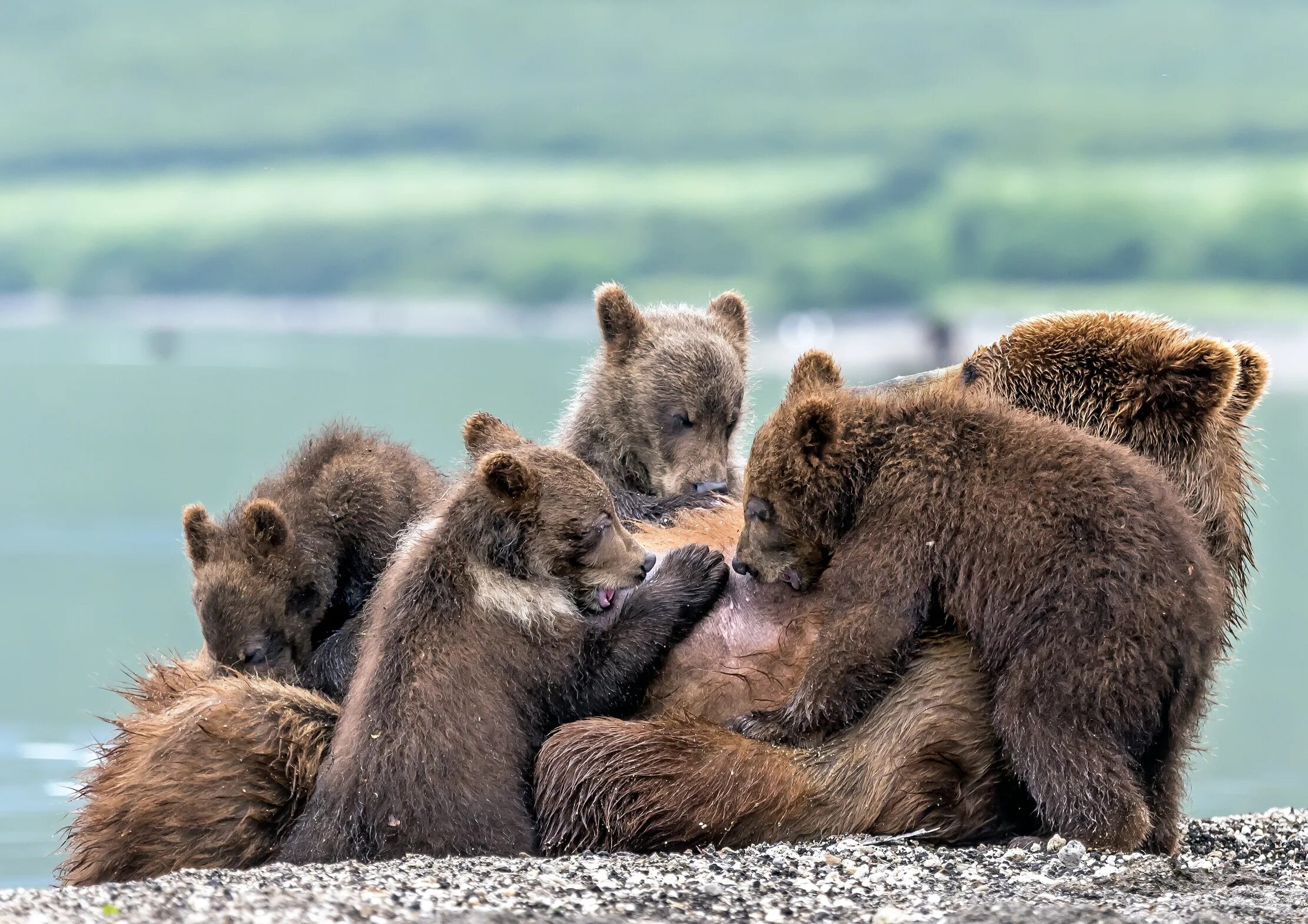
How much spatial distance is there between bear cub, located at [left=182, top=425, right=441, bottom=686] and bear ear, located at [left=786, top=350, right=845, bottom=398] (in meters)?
2.59

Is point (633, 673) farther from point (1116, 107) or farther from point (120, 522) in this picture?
point (1116, 107)

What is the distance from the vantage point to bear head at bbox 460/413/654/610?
7934mm

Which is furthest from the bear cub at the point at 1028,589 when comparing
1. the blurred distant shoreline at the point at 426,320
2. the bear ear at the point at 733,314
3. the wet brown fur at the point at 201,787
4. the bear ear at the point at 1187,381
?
the blurred distant shoreline at the point at 426,320

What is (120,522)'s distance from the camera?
39375 mm

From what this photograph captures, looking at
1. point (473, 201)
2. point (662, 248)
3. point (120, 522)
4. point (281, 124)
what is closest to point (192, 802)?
point (120, 522)

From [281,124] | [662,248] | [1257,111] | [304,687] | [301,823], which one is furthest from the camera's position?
[281,124]

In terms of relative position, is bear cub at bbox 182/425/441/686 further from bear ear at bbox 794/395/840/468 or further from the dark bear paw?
bear ear at bbox 794/395/840/468

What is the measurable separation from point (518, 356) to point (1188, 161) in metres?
79.1

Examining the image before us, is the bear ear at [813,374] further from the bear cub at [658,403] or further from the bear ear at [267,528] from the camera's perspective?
the bear ear at [267,528]

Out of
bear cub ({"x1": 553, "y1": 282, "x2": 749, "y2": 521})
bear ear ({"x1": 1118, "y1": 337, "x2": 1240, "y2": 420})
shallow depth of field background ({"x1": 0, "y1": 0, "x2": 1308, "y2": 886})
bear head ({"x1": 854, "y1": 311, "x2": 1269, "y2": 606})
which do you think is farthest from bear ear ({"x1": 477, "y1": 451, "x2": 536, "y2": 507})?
shallow depth of field background ({"x1": 0, "y1": 0, "x2": 1308, "y2": 886})

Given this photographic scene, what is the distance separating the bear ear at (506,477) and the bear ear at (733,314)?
5.39 metres

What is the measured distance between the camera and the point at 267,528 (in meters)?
9.52

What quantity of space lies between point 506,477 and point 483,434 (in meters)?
1.18

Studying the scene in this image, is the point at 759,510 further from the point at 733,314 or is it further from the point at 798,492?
the point at 733,314
